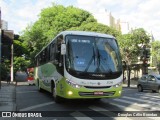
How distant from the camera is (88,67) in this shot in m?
13.4

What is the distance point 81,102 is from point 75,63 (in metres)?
3.17

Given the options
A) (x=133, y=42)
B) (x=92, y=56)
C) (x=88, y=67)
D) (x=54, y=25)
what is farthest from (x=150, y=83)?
(x=54, y=25)

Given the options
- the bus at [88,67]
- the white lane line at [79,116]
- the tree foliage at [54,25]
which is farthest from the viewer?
the tree foliage at [54,25]

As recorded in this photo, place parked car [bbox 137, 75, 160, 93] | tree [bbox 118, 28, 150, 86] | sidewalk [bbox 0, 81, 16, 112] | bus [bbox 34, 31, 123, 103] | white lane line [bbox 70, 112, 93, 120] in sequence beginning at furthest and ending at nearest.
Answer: tree [bbox 118, 28, 150, 86] → parked car [bbox 137, 75, 160, 93] → sidewalk [bbox 0, 81, 16, 112] → bus [bbox 34, 31, 123, 103] → white lane line [bbox 70, 112, 93, 120]

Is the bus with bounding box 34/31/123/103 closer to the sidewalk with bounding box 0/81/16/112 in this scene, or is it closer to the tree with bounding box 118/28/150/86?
the sidewalk with bounding box 0/81/16/112

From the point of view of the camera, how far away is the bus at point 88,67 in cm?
1334

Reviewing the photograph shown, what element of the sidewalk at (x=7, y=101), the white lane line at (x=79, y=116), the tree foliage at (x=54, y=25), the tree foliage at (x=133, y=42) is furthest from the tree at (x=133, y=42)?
the white lane line at (x=79, y=116)

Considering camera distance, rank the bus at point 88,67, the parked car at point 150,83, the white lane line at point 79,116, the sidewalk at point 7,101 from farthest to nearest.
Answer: the parked car at point 150,83 → the sidewalk at point 7,101 → the bus at point 88,67 → the white lane line at point 79,116

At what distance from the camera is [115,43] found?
1456cm

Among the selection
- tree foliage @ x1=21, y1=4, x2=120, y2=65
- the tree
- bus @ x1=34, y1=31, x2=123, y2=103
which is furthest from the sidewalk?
tree foliage @ x1=21, y1=4, x2=120, y2=65

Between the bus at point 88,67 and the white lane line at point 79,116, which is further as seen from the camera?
the bus at point 88,67

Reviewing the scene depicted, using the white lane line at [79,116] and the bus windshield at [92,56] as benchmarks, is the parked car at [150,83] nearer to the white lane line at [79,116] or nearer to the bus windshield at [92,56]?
the bus windshield at [92,56]

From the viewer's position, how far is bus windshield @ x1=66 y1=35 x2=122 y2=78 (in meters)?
13.5

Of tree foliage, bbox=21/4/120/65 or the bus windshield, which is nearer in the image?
the bus windshield
